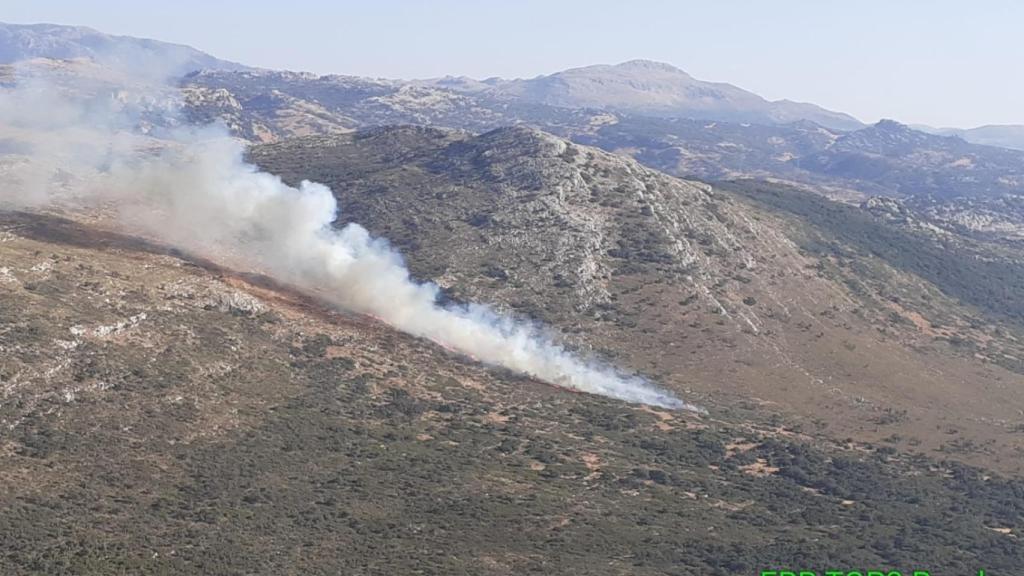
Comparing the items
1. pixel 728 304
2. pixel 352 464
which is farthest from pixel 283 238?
pixel 728 304

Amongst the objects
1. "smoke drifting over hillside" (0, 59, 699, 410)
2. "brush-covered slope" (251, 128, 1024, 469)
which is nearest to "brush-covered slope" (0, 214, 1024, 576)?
"smoke drifting over hillside" (0, 59, 699, 410)

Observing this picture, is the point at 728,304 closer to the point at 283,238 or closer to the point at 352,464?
the point at 283,238

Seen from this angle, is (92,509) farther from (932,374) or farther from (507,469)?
(932,374)

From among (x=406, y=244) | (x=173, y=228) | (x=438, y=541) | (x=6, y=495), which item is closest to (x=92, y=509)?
(x=6, y=495)

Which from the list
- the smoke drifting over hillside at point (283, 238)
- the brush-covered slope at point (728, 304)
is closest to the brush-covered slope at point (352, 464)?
the smoke drifting over hillside at point (283, 238)

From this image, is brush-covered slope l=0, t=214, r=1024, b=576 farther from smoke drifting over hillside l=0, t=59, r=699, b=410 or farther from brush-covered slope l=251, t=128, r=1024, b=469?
brush-covered slope l=251, t=128, r=1024, b=469
